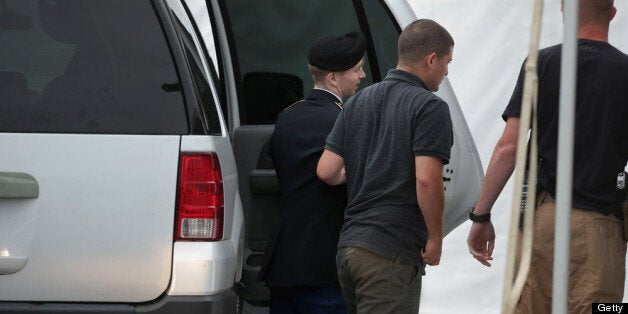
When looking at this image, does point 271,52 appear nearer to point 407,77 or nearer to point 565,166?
point 407,77

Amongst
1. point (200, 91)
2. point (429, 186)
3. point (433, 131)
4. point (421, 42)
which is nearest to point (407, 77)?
point (421, 42)

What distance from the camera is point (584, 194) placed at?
3711mm

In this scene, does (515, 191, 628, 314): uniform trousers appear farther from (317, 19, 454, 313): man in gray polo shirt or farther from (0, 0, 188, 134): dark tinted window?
(0, 0, 188, 134): dark tinted window

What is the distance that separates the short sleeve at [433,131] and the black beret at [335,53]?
81 cm

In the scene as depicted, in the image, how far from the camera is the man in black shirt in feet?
12.1

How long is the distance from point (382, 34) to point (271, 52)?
56 centimetres

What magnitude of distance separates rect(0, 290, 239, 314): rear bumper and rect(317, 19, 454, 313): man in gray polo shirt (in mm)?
490

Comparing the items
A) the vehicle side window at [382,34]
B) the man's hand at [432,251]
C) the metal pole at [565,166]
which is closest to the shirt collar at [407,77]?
the man's hand at [432,251]

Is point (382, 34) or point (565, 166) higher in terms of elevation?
point (382, 34)

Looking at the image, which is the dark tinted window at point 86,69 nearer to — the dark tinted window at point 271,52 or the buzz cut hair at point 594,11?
the buzz cut hair at point 594,11

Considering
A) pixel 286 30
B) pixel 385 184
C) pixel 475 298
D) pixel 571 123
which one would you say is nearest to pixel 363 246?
pixel 385 184

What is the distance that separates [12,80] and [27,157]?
10.1 inches

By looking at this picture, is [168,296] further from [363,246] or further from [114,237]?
[363,246]

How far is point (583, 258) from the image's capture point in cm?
373
